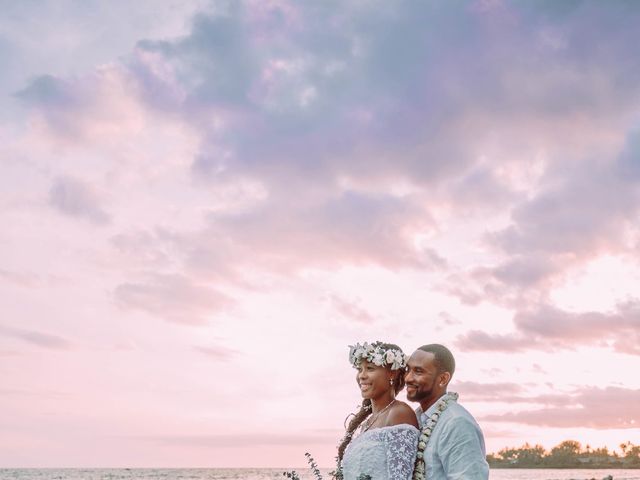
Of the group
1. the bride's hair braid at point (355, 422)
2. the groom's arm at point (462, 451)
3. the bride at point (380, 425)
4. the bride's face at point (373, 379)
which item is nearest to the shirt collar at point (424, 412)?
the bride at point (380, 425)

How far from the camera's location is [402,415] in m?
7.23

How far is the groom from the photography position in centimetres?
617

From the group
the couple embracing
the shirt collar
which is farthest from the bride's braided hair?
the shirt collar

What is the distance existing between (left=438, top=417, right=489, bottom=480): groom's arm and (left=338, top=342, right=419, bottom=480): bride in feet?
2.15

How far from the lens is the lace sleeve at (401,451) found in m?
6.88

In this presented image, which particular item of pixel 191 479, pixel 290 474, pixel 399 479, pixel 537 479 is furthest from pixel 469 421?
pixel 191 479

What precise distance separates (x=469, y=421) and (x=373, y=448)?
4.19ft

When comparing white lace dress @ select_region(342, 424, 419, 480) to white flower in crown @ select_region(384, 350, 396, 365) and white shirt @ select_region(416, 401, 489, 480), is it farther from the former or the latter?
white flower in crown @ select_region(384, 350, 396, 365)

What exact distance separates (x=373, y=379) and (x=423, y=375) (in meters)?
1.04

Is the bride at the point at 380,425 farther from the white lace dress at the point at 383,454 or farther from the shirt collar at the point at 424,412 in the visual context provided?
the shirt collar at the point at 424,412

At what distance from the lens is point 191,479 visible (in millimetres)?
124500

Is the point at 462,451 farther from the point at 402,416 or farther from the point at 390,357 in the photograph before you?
the point at 390,357

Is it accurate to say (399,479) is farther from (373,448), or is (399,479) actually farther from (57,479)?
(57,479)

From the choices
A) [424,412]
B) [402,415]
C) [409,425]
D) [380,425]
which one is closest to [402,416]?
[402,415]
